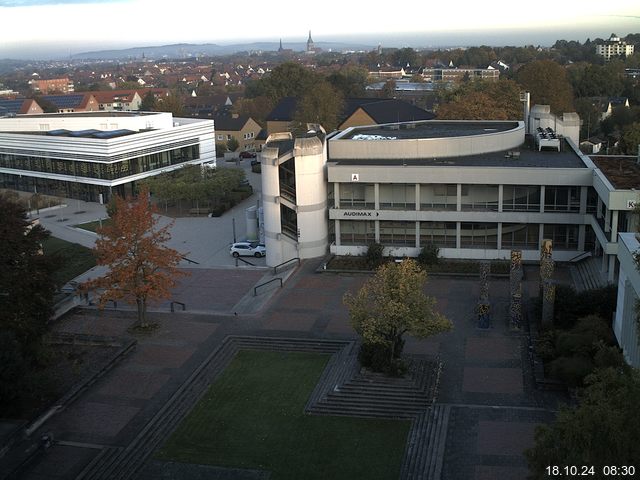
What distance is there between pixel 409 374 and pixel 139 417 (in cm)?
Answer: 902

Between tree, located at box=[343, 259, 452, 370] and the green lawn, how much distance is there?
2934 mm

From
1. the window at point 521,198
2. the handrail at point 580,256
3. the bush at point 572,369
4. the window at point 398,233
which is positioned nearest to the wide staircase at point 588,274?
the handrail at point 580,256

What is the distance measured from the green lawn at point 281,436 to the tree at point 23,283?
6.75 metres

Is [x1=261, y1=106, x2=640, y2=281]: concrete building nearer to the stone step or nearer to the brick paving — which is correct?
the brick paving

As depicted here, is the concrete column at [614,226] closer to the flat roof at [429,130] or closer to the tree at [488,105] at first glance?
the flat roof at [429,130]

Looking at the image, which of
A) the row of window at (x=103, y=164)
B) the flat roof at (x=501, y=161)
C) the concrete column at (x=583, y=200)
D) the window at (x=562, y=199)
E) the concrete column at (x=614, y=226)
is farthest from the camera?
the row of window at (x=103, y=164)

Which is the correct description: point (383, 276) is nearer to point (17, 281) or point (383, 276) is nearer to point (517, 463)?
point (517, 463)

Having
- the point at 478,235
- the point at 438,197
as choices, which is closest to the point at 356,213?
the point at 438,197

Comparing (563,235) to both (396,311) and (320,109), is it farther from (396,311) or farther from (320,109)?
(320,109)

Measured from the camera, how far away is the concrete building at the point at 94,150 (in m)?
58.5

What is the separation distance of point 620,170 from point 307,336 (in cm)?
1874

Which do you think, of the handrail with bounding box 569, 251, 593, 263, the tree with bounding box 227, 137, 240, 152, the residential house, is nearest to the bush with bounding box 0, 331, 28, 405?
the handrail with bounding box 569, 251, 593, 263

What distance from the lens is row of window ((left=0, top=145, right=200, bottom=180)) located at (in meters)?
58.5

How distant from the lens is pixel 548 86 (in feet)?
244
